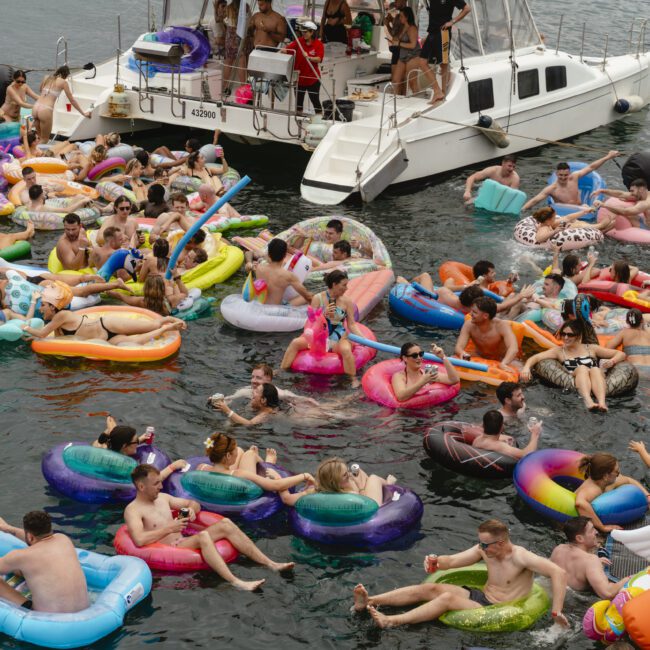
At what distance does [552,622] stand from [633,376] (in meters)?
4.55

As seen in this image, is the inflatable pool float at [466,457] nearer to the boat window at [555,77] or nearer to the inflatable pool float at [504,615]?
the inflatable pool float at [504,615]

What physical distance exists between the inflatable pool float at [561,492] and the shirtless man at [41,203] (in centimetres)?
980

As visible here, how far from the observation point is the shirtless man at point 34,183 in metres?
17.8

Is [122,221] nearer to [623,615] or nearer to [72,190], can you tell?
[72,190]

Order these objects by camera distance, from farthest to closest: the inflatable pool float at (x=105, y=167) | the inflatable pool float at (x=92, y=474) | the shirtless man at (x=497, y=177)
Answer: the inflatable pool float at (x=105, y=167) → the shirtless man at (x=497, y=177) → the inflatable pool float at (x=92, y=474)

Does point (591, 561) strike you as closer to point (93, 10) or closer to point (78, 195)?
point (78, 195)

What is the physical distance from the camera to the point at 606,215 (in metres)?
17.5

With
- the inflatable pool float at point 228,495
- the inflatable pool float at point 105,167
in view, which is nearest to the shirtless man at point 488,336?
the inflatable pool float at point 228,495

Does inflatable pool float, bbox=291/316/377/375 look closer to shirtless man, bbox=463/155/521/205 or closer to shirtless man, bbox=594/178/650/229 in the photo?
shirtless man, bbox=594/178/650/229

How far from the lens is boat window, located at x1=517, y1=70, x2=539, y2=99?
21.0 m

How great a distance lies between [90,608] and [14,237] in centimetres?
899

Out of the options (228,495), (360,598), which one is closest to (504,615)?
(360,598)

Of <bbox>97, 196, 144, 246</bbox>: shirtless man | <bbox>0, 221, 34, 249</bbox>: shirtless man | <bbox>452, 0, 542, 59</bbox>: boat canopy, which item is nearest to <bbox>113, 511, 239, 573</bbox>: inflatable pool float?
<bbox>97, 196, 144, 246</bbox>: shirtless man

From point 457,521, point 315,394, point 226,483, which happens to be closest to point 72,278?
point 315,394
